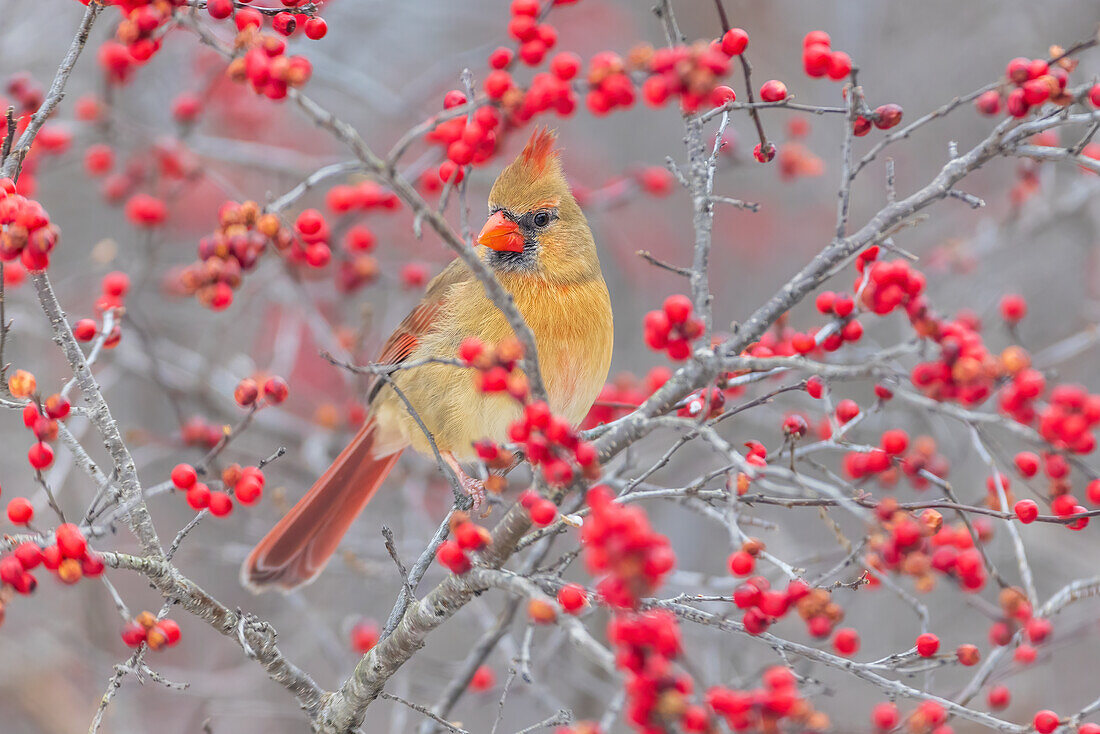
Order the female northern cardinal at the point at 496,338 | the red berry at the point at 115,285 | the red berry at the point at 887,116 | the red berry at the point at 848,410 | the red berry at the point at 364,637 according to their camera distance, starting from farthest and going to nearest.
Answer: the red berry at the point at 364,637 → the female northern cardinal at the point at 496,338 → the red berry at the point at 115,285 → the red berry at the point at 848,410 → the red berry at the point at 887,116

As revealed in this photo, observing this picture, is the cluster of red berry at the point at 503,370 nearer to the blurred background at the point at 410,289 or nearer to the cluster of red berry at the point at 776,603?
the cluster of red berry at the point at 776,603

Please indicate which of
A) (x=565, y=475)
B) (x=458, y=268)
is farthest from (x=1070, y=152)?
(x=458, y=268)

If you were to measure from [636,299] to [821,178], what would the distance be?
117cm

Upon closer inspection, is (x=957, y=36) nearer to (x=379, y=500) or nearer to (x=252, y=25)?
(x=379, y=500)

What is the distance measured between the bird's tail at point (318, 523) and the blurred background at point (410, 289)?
3.4 inches

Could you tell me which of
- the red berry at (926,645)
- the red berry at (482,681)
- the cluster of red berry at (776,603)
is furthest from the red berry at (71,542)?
the red berry at (482,681)

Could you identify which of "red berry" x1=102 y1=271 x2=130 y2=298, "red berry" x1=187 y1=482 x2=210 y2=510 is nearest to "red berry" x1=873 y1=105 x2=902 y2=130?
"red berry" x1=187 y1=482 x2=210 y2=510

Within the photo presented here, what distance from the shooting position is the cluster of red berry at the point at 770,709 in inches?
46.8

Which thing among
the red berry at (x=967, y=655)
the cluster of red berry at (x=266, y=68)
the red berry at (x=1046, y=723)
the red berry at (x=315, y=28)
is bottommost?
the red berry at (x=1046, y=723)

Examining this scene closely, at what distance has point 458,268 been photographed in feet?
10.4

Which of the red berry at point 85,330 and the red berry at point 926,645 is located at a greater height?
the red berry at point 926,645

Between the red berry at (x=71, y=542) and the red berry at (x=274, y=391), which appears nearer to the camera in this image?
the red berry at (x=71, y=542)

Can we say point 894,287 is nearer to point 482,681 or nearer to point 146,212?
point 482,681

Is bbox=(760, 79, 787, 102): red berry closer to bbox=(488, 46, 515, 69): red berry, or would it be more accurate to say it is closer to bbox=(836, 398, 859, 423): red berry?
bbox=(488, 46, 515, 69): red berry
